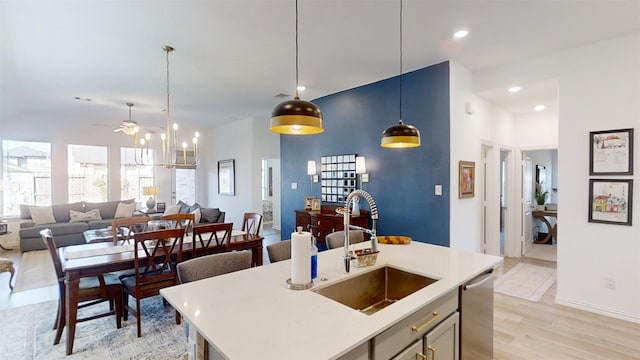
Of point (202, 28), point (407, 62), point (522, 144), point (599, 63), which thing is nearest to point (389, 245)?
point (407, 62)

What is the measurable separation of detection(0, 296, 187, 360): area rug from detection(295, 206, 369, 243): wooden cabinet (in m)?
2.28

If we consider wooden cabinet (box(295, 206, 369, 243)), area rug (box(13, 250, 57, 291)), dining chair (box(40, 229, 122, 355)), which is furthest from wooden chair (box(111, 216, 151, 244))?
wooden cabinet (box(295, 206, 369, 243))

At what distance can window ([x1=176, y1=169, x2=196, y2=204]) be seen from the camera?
29.7ft

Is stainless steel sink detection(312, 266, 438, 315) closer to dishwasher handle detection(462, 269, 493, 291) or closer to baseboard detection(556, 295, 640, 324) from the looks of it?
dishwasher handle detection(462, 269, 493, 291)

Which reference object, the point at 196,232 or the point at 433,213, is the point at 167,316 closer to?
the point at 196,232

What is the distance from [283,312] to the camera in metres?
1.36

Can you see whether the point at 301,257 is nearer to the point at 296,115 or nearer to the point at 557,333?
the point at 296,115

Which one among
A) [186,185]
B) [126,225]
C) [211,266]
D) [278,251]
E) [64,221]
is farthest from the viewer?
[186,185]

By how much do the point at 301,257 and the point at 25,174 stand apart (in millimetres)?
8368

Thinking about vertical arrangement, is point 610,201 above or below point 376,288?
above

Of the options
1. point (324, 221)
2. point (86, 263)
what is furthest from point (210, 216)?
point (86, 263)

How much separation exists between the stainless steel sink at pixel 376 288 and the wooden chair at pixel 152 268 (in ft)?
6.12

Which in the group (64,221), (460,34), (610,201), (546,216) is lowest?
(64,221)

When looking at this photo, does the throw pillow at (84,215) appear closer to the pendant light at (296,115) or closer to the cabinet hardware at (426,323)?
the pendant light at (296,115)
